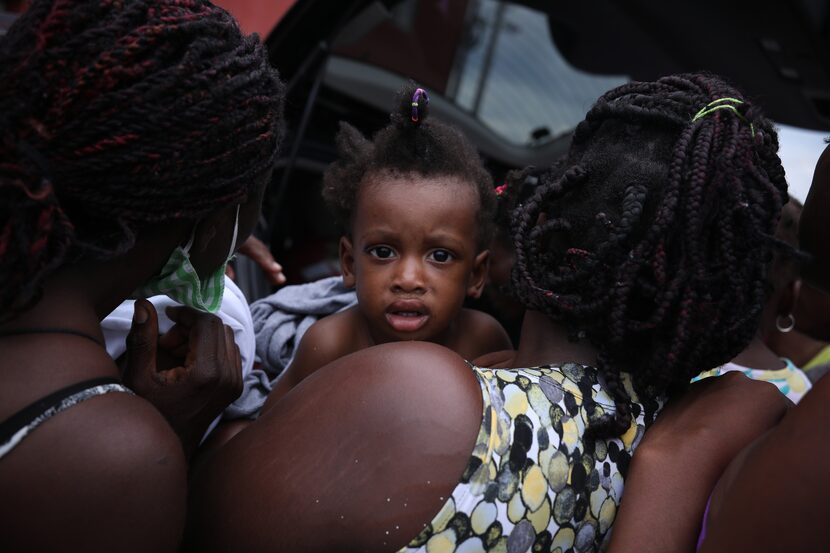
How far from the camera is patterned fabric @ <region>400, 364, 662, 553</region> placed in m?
1.33

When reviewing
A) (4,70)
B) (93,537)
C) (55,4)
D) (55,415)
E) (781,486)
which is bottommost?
(93,537)

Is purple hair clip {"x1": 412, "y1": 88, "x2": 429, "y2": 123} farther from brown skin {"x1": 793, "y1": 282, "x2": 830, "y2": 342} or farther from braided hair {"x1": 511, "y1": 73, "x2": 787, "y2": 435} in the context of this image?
brown skin {"x1": 793, "y1": 282, "x2": 830, "y2": 342}

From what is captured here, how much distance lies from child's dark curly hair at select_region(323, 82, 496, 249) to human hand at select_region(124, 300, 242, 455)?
888 millimetres

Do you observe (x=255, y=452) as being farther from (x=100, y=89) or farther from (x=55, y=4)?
(x=55, y=4)

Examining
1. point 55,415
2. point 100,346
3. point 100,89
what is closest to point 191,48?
point 100,89

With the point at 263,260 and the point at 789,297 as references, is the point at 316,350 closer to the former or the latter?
the point at 263,260

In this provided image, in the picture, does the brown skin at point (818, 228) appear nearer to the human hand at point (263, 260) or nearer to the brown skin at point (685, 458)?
the brown skin at point (685, 458)

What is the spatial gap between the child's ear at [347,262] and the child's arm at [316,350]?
0.43 ft

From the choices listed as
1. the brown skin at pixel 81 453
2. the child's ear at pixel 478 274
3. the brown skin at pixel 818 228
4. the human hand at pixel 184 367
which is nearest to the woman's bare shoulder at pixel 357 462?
the brown skin at pixel 81 453

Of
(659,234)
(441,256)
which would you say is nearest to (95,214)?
(659,234)

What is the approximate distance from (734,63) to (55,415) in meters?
3.13

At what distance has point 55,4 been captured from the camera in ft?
4.20

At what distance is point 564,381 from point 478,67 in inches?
107

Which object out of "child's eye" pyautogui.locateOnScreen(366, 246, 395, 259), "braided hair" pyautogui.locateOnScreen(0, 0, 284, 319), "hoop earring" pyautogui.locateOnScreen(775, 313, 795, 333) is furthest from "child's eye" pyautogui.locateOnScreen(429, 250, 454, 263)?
"hoop earring" pyautogui.locateOnScreen(775, 313, 795, 333)
